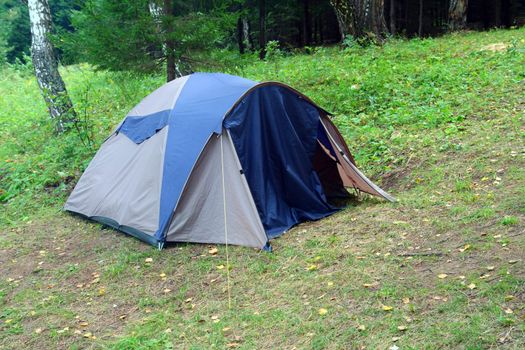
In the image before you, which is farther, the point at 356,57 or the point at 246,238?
the point at 356,57

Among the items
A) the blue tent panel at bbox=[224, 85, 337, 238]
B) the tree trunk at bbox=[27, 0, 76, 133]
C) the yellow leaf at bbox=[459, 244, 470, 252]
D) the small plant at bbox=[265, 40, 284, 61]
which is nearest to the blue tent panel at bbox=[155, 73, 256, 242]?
the blue tent panel at bbox=[224, 85, 337, 238]

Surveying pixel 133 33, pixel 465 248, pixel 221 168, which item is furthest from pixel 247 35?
pixel 465 248

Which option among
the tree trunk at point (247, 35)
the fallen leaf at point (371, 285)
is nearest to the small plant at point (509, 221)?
the fallen leaf at point (371, 285)

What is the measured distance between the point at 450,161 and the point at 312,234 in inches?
92.8

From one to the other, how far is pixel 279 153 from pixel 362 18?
29.7ft

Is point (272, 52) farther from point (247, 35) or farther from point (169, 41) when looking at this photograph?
point (169, 41)

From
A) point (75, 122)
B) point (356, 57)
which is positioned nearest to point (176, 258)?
point (75, 122)

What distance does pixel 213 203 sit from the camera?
20.0 ft

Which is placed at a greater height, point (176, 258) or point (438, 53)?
point (438, 53)

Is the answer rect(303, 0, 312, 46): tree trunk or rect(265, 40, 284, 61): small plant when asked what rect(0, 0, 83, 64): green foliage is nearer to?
rect(303, 0, 312, 46): tree trunk

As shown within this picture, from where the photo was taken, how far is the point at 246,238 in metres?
5.93

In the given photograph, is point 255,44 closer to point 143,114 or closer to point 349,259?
point 143,114

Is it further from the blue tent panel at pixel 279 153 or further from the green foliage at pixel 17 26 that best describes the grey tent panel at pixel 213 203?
the green foliage at pixel 17 26

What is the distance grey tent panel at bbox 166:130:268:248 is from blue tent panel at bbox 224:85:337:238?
21 cm
